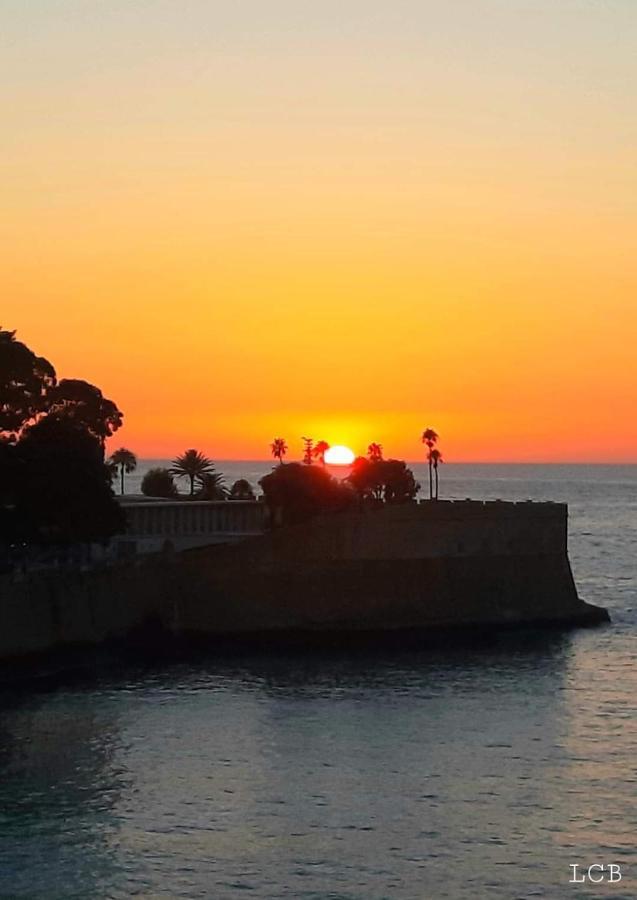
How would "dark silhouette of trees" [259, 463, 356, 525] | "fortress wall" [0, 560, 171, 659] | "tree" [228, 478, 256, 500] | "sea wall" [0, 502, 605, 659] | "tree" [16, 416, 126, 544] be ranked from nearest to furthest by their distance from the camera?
"fortress wall" [0, 560, 171, 659], "tree" [16, 416, 126, 544], "sea wall" [0, 502, 605, 659], "dark silhouette of trees" [259, 463, 356, 525], "tree" [228, 478, 256, 500]

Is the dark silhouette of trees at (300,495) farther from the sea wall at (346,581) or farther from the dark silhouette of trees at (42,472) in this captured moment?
the dark silhouette of trees at (42,472)

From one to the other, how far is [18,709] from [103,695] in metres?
3.67

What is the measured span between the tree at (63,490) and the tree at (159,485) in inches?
1186

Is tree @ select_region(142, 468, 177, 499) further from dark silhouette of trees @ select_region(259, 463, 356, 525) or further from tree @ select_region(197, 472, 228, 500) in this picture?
dark silhouette of trees @ select_region(259, 463, 356, 525)

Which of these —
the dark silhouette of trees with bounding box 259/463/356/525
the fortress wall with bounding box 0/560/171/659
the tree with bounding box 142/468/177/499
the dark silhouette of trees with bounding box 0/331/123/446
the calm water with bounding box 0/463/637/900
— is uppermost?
the dark silhouette of trees with bounding box 0/331/123/446

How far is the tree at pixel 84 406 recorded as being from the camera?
64938 mm

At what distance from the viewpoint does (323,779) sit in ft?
132

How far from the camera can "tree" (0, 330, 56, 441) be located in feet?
194

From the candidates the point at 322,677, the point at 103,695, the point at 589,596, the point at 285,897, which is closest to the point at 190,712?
the point at 103,695

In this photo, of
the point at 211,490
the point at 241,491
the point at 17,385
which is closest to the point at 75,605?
the point at 17,385

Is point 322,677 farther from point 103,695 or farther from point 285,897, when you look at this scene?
point 285,897

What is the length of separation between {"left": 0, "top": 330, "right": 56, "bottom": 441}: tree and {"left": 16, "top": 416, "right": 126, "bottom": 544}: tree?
1293 mm

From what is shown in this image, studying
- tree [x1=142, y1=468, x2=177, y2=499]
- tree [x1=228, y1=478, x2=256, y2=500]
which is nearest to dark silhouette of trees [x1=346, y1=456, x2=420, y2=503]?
tree [x1=228, y1=478, x2=256, y2=500]

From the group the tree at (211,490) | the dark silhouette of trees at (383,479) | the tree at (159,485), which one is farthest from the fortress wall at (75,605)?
the dark silhouette of trees at (383,479)
